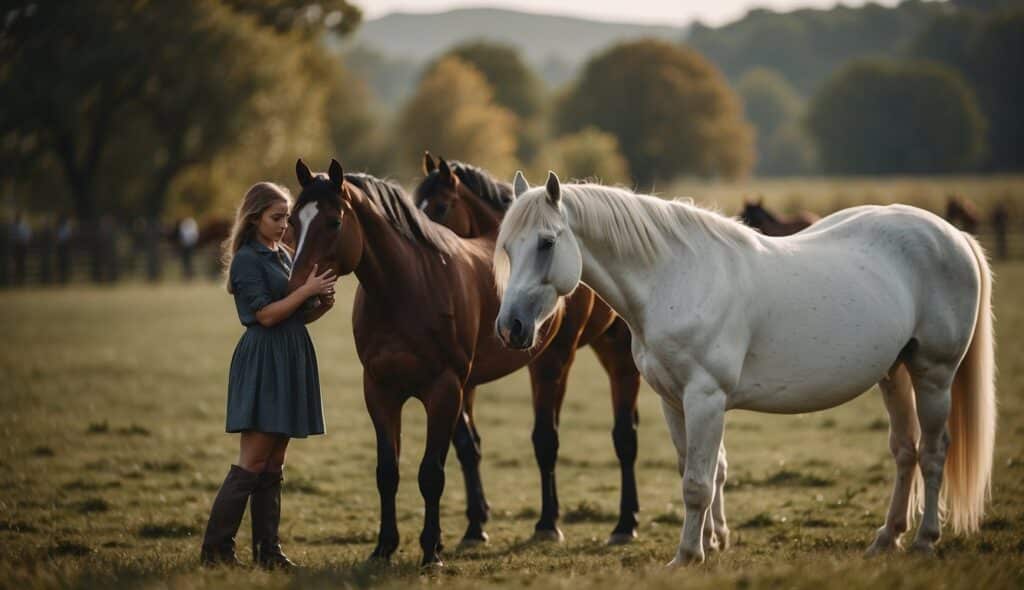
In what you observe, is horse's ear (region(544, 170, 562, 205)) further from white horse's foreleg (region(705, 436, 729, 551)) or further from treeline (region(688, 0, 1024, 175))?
treeline (region(688, 0, 1024, 175))

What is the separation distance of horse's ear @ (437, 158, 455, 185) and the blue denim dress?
7.59 ft

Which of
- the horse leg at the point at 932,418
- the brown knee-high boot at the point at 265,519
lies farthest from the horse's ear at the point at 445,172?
the horse leg at the point at 932,418

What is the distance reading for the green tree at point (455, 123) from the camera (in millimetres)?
54938

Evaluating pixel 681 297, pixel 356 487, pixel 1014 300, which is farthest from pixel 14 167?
pixel 681 297

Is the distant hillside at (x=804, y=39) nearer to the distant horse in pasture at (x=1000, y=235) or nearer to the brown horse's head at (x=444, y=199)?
the distant horse in pasture at (x=1000, y=235)

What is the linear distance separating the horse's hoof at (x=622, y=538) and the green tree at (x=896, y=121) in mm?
71655

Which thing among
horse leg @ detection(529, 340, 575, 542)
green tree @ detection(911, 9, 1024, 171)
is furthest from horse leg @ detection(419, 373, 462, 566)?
green tree @ detection(911, 9, 1024, 171)

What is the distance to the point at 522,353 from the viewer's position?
22.3 feet

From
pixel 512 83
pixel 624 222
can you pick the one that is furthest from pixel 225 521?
pixel 512 83

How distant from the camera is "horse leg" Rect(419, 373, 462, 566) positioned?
5750 mm

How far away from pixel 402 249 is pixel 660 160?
58227 mm

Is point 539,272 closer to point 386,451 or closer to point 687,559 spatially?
point 386,451

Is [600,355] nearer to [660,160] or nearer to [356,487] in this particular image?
[356,487]

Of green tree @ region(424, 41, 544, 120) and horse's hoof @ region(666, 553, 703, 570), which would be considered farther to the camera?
green tree @ region(424, 41, 544, 120)
